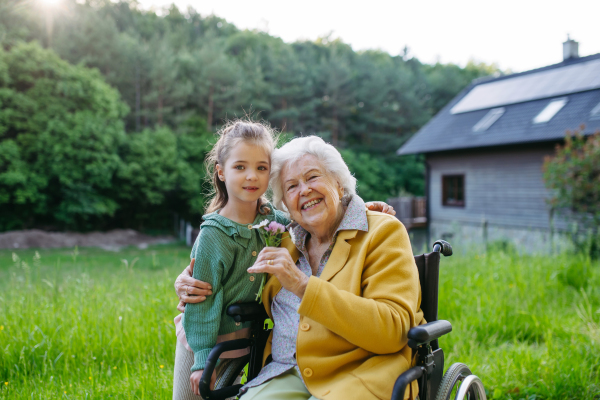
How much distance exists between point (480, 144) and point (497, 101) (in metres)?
2.85

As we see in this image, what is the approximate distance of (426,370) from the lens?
154cm

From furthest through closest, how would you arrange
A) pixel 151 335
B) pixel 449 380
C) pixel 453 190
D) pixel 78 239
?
pixel 78 239
pixel 453 190
pixel 151 335
pixel 449 380

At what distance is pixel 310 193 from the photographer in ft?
5.89

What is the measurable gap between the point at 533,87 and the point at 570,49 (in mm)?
2668

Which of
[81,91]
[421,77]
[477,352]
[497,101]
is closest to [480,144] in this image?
[497,101]

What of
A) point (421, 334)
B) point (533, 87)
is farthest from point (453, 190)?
point (421, 334)

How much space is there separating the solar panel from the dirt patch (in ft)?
54.3

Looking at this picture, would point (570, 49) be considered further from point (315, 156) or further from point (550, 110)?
point (315, 156)

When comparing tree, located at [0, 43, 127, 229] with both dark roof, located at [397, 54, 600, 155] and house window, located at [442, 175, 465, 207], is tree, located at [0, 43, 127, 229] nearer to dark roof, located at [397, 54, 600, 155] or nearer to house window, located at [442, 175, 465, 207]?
dark roof, located at [397, 54, 600, 155]

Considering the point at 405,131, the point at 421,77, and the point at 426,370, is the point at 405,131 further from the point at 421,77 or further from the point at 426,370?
the point at 426,370

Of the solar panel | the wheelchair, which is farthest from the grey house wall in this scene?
the wheelchair

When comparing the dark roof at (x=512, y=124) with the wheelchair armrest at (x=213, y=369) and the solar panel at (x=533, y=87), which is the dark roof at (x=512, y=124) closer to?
the solar panel at (x=533, y=87)

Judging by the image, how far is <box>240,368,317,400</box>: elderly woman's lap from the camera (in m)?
1.61

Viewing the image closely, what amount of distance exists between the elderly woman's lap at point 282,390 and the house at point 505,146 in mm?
12021
